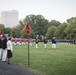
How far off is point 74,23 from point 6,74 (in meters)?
91.5

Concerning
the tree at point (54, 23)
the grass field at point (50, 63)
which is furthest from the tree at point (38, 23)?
the grass field at point (50, 63)

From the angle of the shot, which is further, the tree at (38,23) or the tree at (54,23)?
the tree at (54,23)

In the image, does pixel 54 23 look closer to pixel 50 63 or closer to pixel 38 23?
pixel 38 23

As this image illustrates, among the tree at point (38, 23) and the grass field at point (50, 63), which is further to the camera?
the tree at point (38, 23)

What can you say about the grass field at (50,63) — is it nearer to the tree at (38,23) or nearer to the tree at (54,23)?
the tree at (38,23)

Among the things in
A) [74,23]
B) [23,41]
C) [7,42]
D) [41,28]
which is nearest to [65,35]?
[74,23]

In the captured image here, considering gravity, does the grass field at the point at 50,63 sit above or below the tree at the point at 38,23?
below

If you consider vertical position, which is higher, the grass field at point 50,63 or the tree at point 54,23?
the tree at point 54,23

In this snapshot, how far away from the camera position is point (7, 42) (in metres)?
20.0

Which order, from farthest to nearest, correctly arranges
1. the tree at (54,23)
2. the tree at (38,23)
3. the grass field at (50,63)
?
the tree at (54,23), the tree at (38,23), the grass field at (50,63)

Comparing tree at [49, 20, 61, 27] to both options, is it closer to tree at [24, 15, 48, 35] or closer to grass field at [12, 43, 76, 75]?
tree at [24, 15, 48, 35]

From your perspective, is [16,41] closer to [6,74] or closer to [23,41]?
[23,41]

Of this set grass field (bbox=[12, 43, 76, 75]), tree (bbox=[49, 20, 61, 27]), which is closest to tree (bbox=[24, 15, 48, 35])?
tree (bbox=[49, 20, 61, 27])

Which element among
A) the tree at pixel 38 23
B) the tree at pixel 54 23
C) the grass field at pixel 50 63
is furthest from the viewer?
the tree at pixel 54 23
